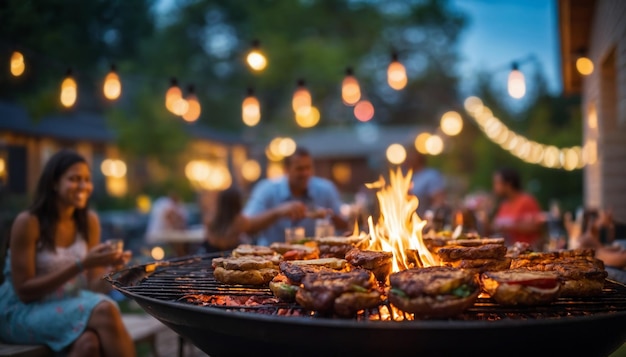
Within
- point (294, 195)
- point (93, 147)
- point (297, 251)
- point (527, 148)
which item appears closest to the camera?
point (297, 251)

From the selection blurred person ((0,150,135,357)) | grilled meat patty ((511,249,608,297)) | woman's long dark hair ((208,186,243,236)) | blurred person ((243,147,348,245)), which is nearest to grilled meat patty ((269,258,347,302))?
grilled meat patty ((511,249,608,297))

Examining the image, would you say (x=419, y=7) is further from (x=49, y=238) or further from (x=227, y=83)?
(x=49, y=238)

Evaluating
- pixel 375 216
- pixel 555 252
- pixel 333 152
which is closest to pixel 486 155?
pixel 333 152

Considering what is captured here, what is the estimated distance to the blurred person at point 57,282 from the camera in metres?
4.26

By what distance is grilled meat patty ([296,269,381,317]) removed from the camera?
270cm

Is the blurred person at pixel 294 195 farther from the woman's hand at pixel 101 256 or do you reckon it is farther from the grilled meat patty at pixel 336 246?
the woman's hand at pixel 101 256

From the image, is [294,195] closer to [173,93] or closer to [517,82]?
[173,93]

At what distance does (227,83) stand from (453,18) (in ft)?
62.5

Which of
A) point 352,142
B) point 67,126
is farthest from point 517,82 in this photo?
point 352,142

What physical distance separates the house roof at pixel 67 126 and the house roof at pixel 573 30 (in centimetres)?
1506

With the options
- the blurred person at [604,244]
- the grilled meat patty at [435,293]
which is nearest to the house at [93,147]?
the blurred person at [604,244]

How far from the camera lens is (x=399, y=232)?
4.07m

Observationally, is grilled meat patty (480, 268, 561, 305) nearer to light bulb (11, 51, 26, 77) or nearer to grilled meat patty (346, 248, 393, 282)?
grilled meat patty (346, 248, 393, 282)

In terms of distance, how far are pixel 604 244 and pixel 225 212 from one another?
4.79 metres
